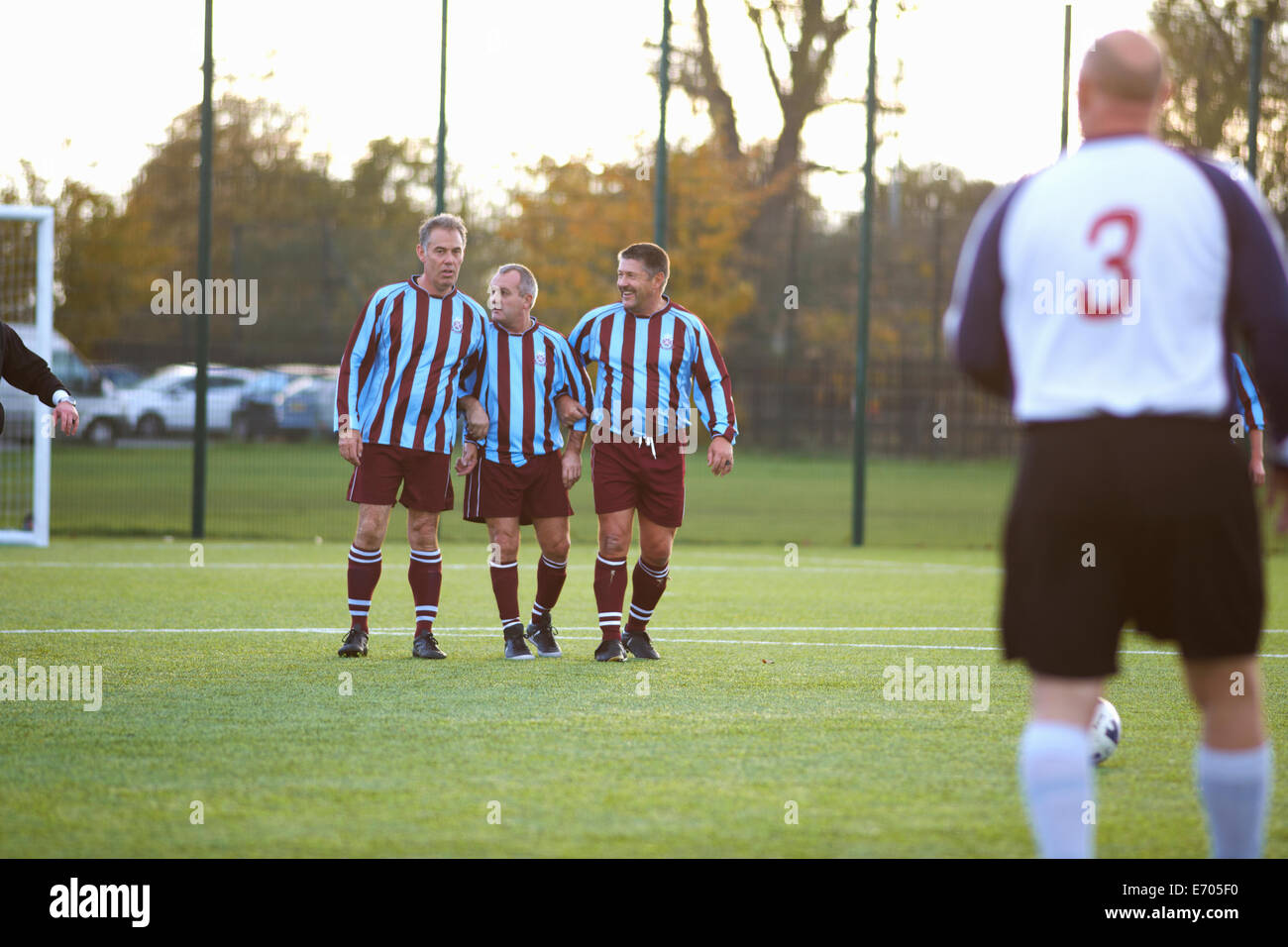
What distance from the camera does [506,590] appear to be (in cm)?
746

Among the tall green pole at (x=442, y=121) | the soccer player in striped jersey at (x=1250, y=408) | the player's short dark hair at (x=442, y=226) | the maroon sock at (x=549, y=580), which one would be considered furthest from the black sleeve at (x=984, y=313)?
the tall green pole at (x=442, y=121)

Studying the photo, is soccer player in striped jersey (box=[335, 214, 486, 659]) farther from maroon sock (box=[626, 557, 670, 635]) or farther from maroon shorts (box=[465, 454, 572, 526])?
maroon sock (box=[626, 557, 670, 635])

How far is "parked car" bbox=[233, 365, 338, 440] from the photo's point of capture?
2200 cm

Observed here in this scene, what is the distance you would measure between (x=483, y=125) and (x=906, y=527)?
7833 mm

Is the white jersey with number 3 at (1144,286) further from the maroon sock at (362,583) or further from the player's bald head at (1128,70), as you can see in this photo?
the maroon sock at (362,583)

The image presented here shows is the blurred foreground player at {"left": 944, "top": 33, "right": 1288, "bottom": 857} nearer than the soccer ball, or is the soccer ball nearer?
the blurred foreground player at {"left": 944, "top": 33, "right": 1288, "bottom": 857}

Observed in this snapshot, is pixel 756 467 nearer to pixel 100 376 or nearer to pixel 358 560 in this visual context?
pixel 100 376

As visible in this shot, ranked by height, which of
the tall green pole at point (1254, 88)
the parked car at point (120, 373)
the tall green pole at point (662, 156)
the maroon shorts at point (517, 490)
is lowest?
the maroon shorts at point (517, 490)

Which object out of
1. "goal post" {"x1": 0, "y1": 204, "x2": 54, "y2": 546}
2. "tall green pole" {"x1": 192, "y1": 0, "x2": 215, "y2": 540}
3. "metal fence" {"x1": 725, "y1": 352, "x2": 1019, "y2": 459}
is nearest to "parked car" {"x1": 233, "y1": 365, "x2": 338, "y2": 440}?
"goal post" {"x1": 0, "y1": 204, "x2": 54, "y2": 546}

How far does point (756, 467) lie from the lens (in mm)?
22594

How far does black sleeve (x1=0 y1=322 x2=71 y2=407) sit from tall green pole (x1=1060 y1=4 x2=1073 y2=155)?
1298 cm

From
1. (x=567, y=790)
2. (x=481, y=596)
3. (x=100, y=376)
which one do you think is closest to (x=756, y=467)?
(x=100, y=376)

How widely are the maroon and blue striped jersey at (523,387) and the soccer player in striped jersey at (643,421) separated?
11 centimetres

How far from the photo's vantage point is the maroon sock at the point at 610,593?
7543mm
